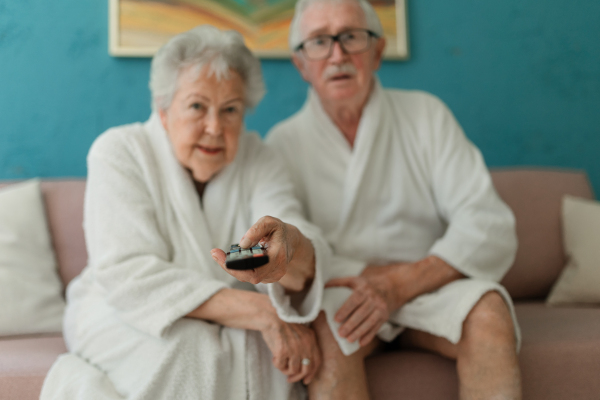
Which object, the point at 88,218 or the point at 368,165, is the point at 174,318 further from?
the point at 368,165

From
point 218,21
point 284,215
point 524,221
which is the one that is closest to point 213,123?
point 284,215

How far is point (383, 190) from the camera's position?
1.41m

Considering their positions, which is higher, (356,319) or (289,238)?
(289,238)

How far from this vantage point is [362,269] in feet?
4.22

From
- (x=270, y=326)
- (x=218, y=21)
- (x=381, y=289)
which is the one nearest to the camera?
(x=270, y=326)

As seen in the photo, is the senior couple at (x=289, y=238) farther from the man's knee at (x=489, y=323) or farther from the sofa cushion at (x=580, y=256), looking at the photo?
the sofa cushion at (x=580, y=256)

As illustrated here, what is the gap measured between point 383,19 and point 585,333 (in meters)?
1.40

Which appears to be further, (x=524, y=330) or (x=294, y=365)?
(x=524, y=330)

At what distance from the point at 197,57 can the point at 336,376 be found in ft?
2.73

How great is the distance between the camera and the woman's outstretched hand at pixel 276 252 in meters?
0.75

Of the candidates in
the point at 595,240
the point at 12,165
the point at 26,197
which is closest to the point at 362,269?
the point at 595,240

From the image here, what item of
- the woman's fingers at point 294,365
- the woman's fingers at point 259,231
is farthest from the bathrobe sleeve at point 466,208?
the woman's fingers at point 259,231

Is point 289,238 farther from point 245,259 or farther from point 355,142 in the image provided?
point 355,142

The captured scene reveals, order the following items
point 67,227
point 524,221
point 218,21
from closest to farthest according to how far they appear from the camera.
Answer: point 67,227, point 524,221, point 218,21
